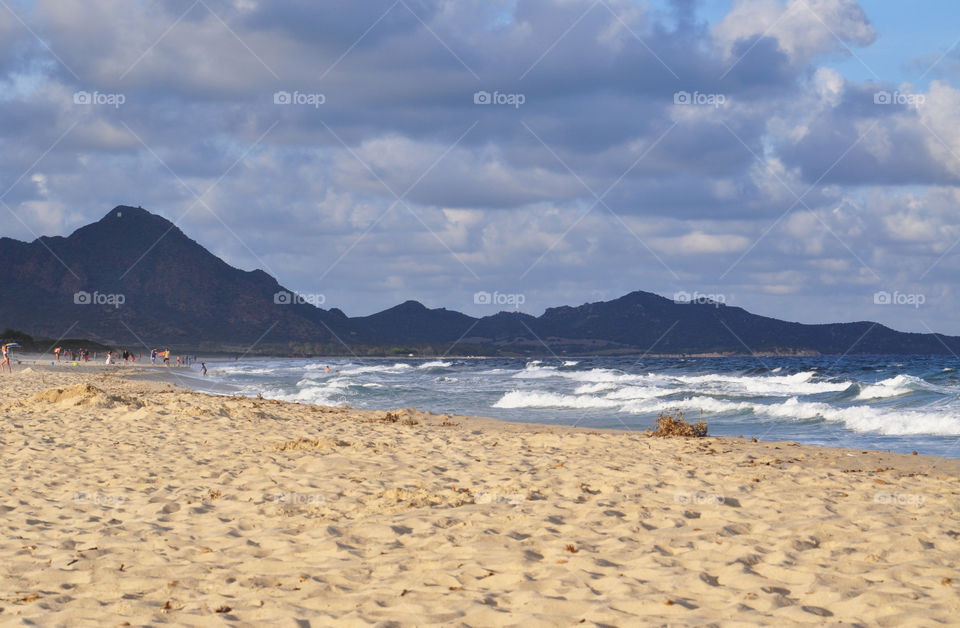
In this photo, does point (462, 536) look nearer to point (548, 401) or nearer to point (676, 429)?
point (676, 429)

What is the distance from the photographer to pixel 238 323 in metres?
185

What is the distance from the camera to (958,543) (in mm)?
6668

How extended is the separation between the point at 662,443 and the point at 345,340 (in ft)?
600

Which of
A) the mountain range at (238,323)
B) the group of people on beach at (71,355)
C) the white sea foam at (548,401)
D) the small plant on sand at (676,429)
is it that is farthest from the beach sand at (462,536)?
→ the mountain range at (238,323)

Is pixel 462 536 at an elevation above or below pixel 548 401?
above

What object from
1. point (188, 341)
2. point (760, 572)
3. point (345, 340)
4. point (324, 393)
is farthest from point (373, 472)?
point (345, 340)

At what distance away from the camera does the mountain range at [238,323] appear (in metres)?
149

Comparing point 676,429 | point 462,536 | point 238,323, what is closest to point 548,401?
point 676,429

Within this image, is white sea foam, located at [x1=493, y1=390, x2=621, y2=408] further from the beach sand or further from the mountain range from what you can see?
the mountain range

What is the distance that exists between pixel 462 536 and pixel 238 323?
186477 millimetres

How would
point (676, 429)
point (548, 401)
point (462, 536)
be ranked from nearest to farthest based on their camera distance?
point (462, 536) → point (676, 429) → point (548, 401)

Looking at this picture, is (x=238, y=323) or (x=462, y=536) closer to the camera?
(x=462, y=536)

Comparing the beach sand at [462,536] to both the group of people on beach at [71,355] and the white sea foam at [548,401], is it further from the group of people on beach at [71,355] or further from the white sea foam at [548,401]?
the group of people on beach at [71,355]

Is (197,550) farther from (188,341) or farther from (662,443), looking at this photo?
(188,341)
